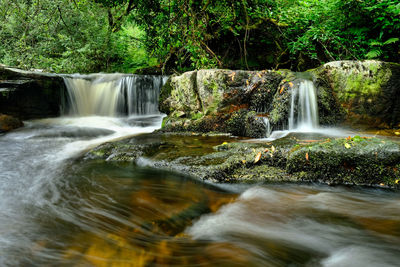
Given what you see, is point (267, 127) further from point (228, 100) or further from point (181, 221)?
point (181, 221)

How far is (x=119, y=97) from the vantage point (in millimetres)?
9500

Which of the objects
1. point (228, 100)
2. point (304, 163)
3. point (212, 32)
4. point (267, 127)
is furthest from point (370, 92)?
point (212, 32)

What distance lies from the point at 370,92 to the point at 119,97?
822 centimetres

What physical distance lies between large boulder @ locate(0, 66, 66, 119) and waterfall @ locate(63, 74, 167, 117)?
564mm

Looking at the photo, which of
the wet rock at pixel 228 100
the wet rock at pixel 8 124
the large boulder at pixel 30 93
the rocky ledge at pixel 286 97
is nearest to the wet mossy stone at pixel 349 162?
the rocky ledge at pixel 286 97

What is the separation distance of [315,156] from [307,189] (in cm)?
46

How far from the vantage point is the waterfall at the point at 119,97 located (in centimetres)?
944

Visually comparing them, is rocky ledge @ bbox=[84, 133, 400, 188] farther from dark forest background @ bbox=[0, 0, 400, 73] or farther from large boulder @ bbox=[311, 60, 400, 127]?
large boulder @ bbox=[311, 60, 400, 127]

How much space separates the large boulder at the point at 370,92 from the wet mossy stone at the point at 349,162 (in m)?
3.17

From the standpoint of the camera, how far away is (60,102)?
9195 millimetres

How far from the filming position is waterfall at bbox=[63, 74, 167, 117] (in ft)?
31.0

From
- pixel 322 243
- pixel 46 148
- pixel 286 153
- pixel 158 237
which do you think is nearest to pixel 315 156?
pixel 286 153

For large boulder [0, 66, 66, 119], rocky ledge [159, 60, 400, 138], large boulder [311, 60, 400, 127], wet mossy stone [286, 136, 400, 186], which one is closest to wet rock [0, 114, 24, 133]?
large boulder [0, 66, 66, 119]

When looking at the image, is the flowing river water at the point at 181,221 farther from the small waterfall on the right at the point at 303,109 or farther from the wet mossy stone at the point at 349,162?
the small waterfall on the right at the point at 303,109
